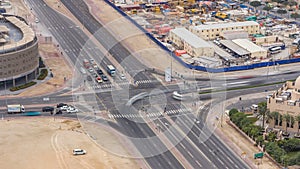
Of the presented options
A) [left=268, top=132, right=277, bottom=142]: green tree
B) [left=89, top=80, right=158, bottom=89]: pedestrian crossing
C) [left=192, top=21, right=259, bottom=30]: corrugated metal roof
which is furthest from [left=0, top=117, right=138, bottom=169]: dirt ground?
[left=192, top=21, right=259, bottom=30]: corrugated metal roof

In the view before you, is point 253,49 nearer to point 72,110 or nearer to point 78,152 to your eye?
point 72,110

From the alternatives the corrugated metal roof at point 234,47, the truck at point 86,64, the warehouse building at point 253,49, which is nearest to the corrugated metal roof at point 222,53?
the corrugated metal roof at point 234,47

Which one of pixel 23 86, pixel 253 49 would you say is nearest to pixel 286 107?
pixel 253 49

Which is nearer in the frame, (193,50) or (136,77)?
(136,77)

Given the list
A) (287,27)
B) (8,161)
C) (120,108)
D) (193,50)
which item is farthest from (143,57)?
(8,161)

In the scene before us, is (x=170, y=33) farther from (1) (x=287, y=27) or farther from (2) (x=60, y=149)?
(2) (x=60, y=149)

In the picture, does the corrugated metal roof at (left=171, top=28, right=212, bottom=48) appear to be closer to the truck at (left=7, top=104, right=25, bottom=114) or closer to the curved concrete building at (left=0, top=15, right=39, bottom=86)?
the curved concrete building at (left=0, top=15, right=39, bottom=86)
